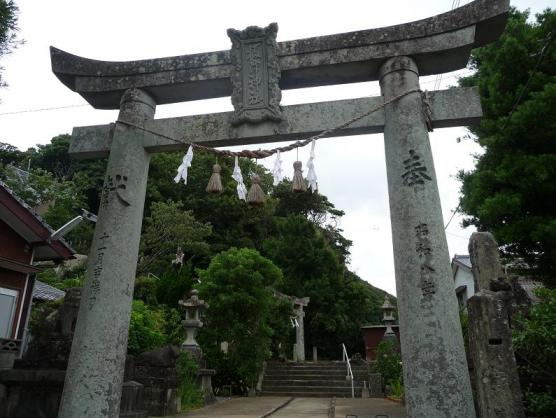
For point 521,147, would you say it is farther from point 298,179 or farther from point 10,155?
point 10,155

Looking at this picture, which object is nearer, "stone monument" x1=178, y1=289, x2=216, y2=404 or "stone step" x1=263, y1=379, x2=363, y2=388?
"stone monument" x1=178, y1=289, x2=216, y2=404

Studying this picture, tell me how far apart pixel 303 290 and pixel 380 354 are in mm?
8413

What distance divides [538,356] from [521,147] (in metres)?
5.83

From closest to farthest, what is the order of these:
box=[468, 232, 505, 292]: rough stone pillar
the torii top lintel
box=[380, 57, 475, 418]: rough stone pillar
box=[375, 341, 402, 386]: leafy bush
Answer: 1. box=[380, 57, 475, 418]: rough stone pillar
2. the torii top lintel
3. box=[468, 232, 505, 292]: rough stone pillar
4. box=[375, 341, 402, 386]: leafy bush

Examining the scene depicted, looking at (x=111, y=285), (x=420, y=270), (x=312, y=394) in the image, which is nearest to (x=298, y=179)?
(x=420, y=270)

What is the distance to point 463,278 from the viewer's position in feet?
69.2

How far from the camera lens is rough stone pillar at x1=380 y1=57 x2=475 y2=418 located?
3.59m

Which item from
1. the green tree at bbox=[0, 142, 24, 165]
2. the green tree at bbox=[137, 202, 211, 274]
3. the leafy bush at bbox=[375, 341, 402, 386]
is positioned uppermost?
the green tree at bbox=[0, 142, 24, 165]

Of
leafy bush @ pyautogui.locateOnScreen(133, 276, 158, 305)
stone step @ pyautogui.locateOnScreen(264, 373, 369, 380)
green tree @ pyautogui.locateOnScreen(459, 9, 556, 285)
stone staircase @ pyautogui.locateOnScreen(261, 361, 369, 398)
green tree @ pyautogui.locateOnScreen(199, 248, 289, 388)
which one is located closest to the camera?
green tree @ pyautogui.locateOnScreen(459, 9, 556, 285)

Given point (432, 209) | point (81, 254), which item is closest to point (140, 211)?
point (432, 209)

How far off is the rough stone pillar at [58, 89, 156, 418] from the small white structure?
59.3ft

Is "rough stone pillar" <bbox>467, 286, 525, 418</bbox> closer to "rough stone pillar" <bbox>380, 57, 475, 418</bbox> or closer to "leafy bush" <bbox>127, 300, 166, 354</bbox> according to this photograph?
"rough stone pillar" <bbox>380, 57, 475, 418</bbox>

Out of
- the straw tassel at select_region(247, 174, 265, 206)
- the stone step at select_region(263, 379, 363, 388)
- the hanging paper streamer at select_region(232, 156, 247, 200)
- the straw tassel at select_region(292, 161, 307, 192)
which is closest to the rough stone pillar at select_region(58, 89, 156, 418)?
the hanging paper streamer at select_region(232, 156, 247, 200)

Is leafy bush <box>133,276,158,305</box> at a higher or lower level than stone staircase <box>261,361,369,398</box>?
higher
